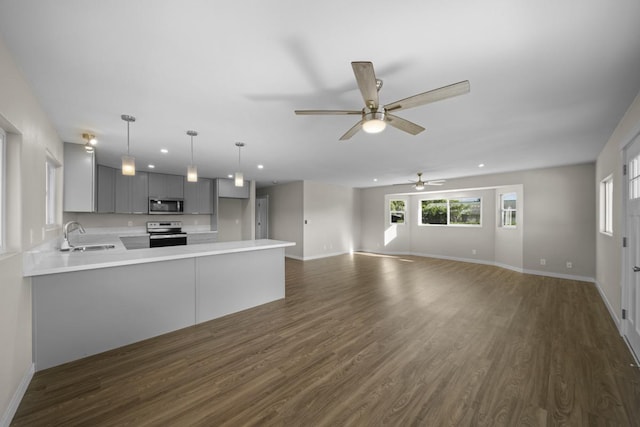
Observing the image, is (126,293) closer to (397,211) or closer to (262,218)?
(262,218)

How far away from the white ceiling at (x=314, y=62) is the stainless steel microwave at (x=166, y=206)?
2733mm

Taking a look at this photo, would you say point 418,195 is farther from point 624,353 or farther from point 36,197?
point 36,197

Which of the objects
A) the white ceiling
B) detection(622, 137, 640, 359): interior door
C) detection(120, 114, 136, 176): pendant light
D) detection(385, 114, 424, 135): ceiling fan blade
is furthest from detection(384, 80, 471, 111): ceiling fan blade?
detection(120, 114, 136, 176): pendant light

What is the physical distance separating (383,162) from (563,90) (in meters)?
2.94

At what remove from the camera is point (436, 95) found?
1.69 m

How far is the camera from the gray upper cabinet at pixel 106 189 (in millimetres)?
5172

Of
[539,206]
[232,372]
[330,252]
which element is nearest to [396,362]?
[232,372]

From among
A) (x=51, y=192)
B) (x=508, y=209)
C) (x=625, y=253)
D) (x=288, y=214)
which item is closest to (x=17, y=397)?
(x=51, y=192)

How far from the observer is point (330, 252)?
831 cm

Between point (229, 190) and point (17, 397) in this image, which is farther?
point (229, 190)

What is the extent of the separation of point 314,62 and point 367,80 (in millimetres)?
455

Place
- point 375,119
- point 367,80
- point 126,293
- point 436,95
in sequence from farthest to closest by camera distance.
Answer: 1. point 126,293
2. point 375,119
3. point 436,95
4. point 367,80

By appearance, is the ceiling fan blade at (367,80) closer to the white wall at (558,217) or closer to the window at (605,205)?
the window at (605,205)

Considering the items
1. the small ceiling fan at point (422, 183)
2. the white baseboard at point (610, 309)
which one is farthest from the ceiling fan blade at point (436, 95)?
the small ceiling fan at point (422, 183)
